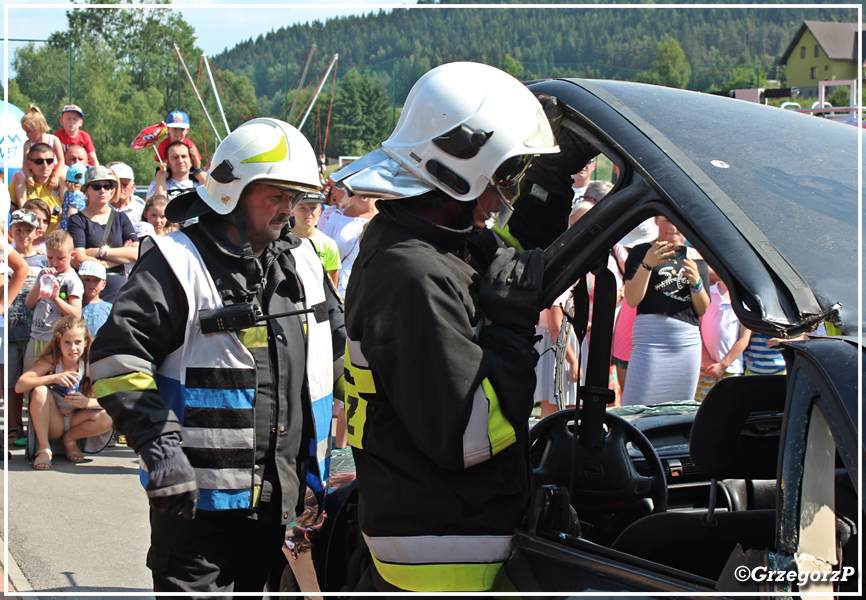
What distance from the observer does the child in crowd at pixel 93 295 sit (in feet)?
21.1

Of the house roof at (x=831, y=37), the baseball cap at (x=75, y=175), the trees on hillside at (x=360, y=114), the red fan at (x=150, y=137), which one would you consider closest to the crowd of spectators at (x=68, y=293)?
the baseball cap at (x=75, y=175)


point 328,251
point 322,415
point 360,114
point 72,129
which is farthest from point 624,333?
point 360,114

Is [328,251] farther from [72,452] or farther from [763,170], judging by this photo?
[763,170]

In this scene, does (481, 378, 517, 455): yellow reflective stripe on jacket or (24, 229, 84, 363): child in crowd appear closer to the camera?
(481, 378, 517, 455): yellow reflective stripe on jacket

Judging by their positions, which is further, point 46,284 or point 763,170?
point 46,284

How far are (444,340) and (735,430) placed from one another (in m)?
0.85

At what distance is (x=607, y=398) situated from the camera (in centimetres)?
222

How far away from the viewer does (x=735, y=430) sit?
2.06 meters

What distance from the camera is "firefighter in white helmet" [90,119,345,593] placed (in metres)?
2.42

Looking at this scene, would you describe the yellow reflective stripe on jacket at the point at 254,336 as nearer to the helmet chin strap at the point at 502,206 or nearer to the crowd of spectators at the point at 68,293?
the helmet chin strap at the point at 502,206

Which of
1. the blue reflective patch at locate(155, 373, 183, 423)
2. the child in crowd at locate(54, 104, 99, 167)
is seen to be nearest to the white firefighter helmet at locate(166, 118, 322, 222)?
the blue reflective patch at locate(155, 373, 183, 423)

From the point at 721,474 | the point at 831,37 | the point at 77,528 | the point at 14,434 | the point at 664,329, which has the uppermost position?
the point at 831,37

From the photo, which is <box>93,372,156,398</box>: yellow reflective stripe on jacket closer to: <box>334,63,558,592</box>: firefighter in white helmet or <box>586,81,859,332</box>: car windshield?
<box>334,63,558,592</box>: firefighter in white helmet

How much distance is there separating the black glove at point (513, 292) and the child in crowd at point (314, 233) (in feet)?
12.7
